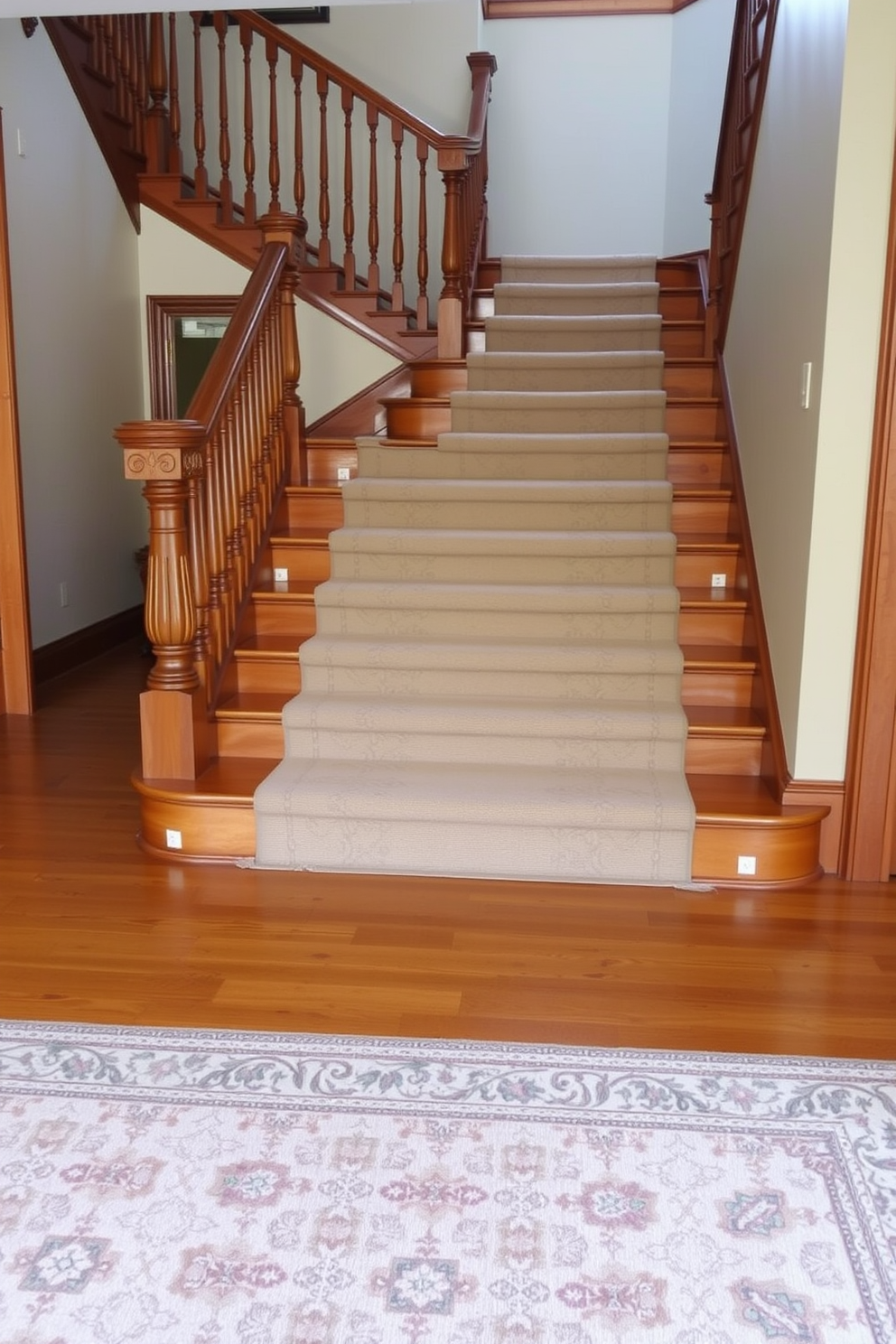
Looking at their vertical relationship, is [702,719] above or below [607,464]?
below

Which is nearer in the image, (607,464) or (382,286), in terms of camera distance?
(607,464)

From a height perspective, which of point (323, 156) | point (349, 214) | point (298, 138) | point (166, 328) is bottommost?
point (166, 328)

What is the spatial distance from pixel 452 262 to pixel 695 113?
8.88 ft

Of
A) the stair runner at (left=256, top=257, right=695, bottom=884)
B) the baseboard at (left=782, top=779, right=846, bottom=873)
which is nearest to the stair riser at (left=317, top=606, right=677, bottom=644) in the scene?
the stair runner at (left=256, top=257, right=695, bottom=884)

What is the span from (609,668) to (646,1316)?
2256mm

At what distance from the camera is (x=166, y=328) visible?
6250mm

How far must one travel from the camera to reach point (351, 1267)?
1715 mm

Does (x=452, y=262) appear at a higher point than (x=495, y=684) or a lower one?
higher

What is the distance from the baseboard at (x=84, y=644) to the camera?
5281 millimetres

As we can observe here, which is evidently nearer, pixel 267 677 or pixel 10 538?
pixel 267 677

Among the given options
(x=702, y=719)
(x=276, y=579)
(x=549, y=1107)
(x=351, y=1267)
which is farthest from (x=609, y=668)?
(x=351, y=1267)

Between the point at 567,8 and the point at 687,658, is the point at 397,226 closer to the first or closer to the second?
the point at 567,8

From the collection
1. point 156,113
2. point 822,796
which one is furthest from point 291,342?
point 822,796

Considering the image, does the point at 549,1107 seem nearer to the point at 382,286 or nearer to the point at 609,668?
the point at 609,668
